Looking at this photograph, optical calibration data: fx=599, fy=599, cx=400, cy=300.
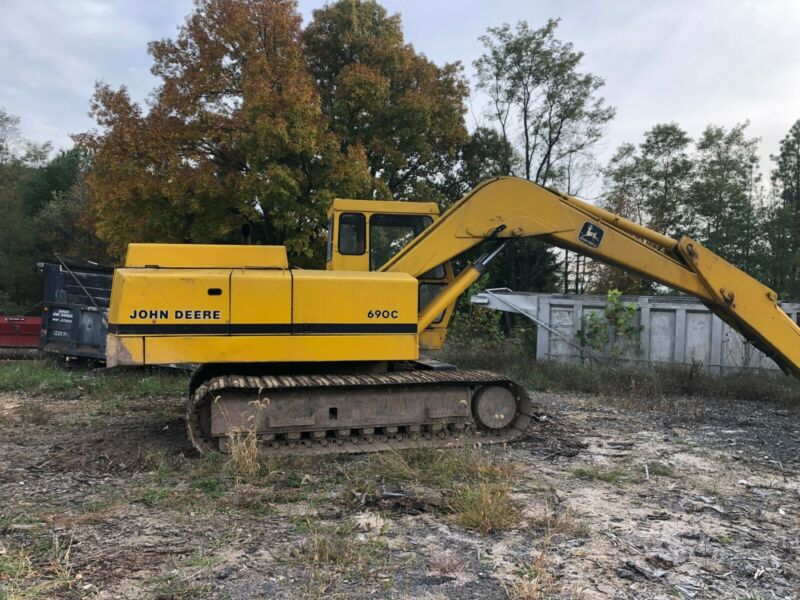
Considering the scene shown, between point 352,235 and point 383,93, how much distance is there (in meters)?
14.3

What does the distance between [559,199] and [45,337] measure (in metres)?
11.9

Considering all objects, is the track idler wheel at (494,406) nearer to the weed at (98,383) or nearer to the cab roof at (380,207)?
the cab roof at (380,207)

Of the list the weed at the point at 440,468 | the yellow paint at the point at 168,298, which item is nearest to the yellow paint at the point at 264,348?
the yellow paint at the point at 168,298

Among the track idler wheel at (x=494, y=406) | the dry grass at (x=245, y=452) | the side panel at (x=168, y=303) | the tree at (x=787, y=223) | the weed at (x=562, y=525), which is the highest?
the tree at (x=787, y=223)

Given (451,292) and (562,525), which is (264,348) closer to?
(451,292)

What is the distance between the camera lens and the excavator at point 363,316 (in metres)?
6.22

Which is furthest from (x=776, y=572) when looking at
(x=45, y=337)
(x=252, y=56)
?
(x=252, y=56)

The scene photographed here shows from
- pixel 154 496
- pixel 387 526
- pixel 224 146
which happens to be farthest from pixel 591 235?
pixel 224 146

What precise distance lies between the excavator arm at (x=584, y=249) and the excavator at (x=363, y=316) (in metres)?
0.02

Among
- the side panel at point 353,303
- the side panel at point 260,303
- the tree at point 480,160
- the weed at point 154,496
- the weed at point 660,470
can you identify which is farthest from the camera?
the tree at point 480,160

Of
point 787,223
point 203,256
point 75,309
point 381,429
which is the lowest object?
point 381,429

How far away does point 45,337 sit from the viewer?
13.6 metres

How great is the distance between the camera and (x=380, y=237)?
25.2ft

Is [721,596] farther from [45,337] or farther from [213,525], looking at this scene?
[45,337]
